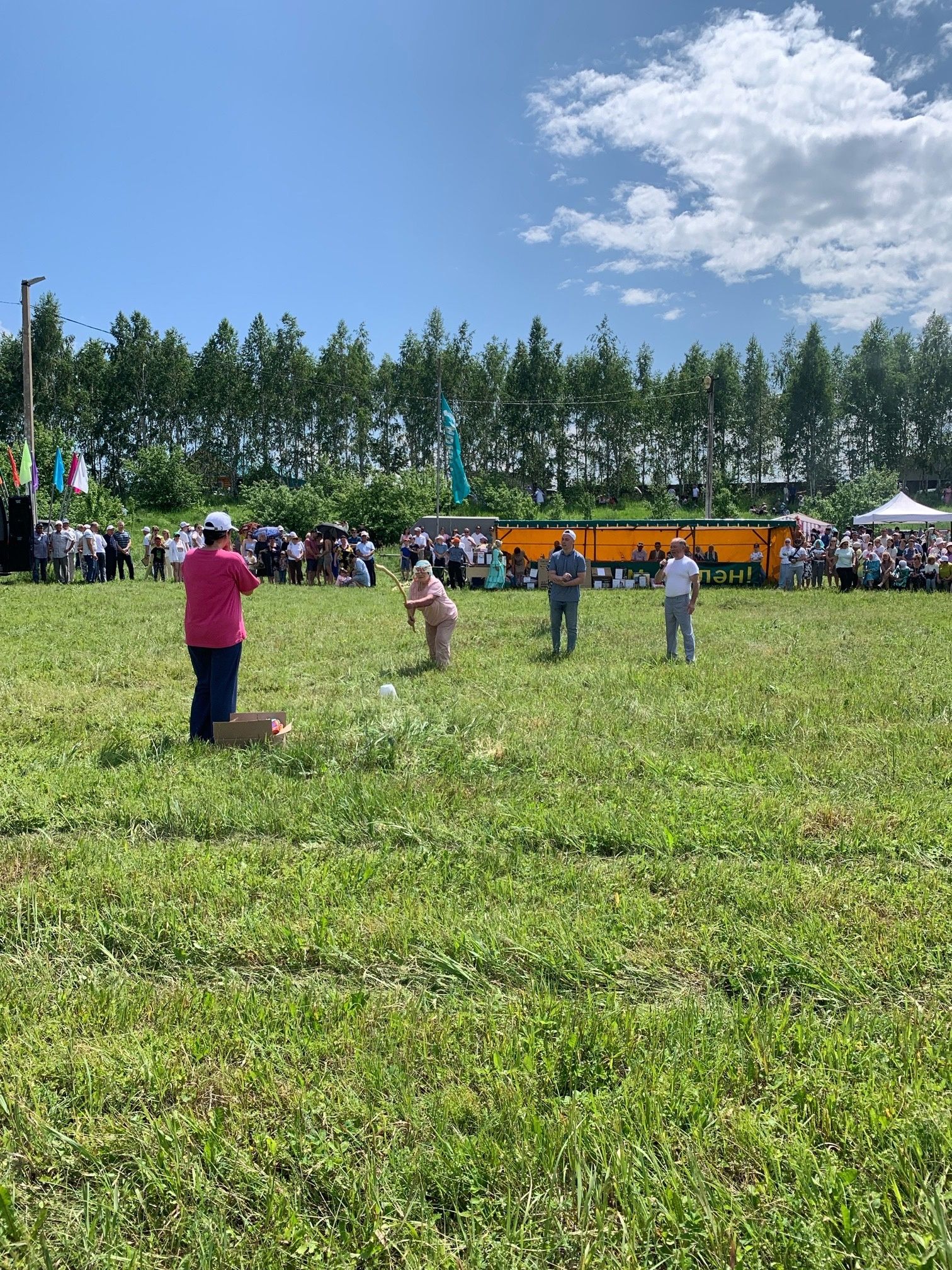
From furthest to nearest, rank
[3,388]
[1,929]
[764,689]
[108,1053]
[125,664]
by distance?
[3,388] < [125,664] < [764,689] < [1,929] < [108,1053]

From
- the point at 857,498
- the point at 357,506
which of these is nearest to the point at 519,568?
the point at 357,506

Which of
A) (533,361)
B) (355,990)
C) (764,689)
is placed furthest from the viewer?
(533,361)

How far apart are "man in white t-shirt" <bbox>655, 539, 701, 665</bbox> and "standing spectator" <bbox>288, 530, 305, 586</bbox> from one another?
18.3 meters

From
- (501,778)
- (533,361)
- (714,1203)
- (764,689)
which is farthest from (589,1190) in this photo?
(533,361)

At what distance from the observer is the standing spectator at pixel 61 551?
77.2ft

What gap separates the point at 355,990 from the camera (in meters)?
3.16

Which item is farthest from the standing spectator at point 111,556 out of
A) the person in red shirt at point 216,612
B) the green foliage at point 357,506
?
the person in red shirt at point 216,612

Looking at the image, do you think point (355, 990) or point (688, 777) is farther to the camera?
point (688, 777)

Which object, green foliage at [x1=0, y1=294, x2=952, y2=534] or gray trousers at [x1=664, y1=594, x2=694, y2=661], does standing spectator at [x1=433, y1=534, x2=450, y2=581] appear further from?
green foliage at [x1=0, y1=294, x2=952, y2=534]

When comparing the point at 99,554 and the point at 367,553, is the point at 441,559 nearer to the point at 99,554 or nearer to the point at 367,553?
the point at 367,553

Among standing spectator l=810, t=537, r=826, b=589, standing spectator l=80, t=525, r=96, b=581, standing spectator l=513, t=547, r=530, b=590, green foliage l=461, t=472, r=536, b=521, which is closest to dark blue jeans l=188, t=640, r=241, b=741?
standing spectator l=80, t=525, r=96, b=581

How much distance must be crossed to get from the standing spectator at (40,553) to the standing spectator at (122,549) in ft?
7.20

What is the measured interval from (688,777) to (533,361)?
65.7 m

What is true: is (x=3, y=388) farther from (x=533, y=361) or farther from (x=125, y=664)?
(x=125, y=664)
